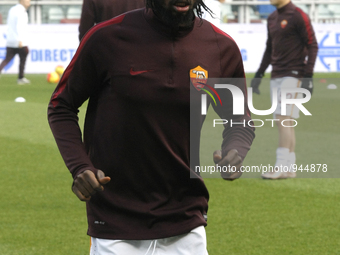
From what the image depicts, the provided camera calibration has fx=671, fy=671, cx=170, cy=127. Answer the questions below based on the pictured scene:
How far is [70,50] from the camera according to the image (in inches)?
810

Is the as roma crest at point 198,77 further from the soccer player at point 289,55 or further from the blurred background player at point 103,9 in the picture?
the soccer player at point 289,55

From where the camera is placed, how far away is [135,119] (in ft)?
8.33

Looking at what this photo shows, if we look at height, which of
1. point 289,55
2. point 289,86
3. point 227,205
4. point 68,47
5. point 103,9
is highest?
point 103,9

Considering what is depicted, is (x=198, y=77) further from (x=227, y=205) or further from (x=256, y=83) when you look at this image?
(x=256, y=83)

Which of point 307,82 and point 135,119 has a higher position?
point 135,119

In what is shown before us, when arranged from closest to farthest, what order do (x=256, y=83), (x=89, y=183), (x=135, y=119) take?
(x=89, y=183) → (x=135, y=119) → (x=256, y=83)

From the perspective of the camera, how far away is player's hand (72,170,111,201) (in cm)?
237

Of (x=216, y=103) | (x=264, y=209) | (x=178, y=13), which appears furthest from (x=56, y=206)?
(x=178, y=13)

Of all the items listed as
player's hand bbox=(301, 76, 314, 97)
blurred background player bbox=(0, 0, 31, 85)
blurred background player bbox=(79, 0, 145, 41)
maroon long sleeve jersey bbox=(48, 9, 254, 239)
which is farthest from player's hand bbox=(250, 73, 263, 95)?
blurred background player bbox=(0, 0, 31, 85)

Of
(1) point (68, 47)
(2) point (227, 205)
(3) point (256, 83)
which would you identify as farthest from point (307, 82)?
(1) point (68, 47)

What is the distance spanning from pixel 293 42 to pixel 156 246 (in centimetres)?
481

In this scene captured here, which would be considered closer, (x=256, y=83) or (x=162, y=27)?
(x=162, y=27)

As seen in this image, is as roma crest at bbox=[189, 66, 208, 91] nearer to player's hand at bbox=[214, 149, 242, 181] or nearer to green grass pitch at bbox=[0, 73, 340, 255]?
player's hand at bbox=[214, 149, 242, 181]

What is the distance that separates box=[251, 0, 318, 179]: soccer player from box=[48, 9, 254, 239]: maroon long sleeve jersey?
176 inches
